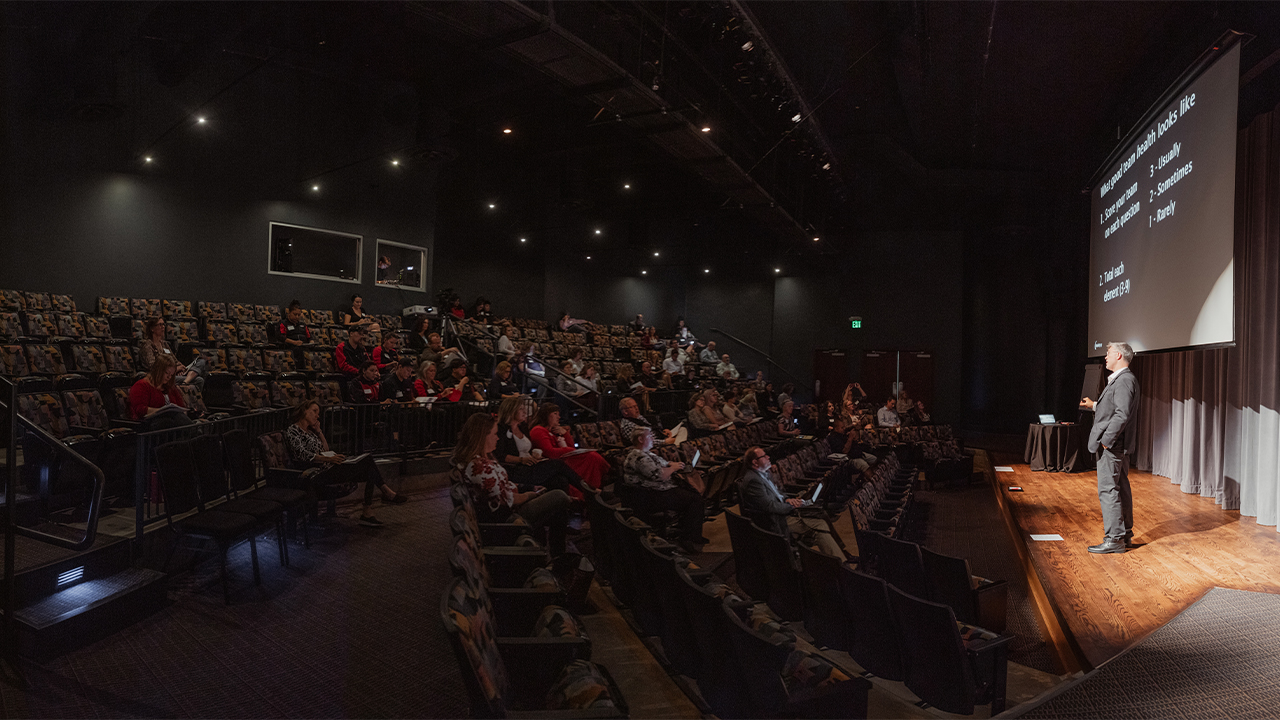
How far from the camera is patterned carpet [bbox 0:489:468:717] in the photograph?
2.52 m

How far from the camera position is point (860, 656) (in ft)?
10.6

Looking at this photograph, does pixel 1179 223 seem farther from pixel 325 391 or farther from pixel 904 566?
pixel 325 391

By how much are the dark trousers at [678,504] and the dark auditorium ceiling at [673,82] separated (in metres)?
4.31

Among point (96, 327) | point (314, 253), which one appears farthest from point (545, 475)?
point (314, 253)

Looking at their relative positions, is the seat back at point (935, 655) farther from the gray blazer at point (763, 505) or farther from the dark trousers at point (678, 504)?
the dark trousers at point (678, 504)

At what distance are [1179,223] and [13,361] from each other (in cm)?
1013

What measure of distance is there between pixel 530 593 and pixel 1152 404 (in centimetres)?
942

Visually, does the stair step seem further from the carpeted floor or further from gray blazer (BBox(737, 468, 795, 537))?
the carpeted floor

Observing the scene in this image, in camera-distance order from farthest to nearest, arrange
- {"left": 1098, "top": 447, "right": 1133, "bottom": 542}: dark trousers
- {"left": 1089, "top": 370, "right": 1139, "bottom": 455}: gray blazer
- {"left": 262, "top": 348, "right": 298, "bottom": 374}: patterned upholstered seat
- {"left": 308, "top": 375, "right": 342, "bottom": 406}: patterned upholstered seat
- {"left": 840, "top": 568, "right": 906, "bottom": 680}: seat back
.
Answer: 1. {"left": 262, "top": 348, "right": 298, "bottom": 374}: patterned upholstered seat
2. {"left": 308, "top": 375, "right": 342, "bottom": 406}: patterned upholstered seat
3. {"left": 1098, "top": 447, "right": 1133, "bottom": 542}: dark trousers
4. {"left": 1089, "top": 370, "right": 1139, "bottom": 455}: gray blazer
5. {"left": 840, "top": 568, "right": 906, "bottom": 680}: seat back

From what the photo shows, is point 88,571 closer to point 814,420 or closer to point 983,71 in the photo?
point 983,71

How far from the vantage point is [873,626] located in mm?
3119

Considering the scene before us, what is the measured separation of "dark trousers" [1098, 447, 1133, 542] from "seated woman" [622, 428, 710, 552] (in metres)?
2.94

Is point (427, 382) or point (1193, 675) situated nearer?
point (1193, 675)

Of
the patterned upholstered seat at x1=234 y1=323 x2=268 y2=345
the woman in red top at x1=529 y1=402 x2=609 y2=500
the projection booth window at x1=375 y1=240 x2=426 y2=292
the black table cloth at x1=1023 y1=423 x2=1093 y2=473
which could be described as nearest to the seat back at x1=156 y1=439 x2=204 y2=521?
the woman in red top at x1=529 y1=402 x2=609 y2=500
